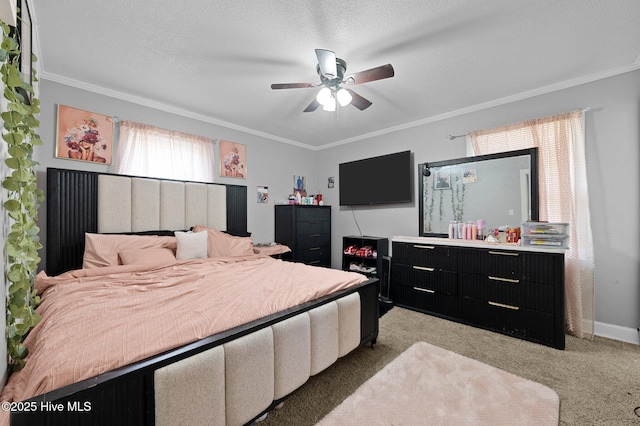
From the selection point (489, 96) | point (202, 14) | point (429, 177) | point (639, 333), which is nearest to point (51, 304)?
point (202, 14)

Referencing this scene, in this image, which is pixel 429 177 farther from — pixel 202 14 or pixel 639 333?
pixel 202 14

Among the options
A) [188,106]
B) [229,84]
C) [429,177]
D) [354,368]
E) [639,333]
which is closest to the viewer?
[354,368]

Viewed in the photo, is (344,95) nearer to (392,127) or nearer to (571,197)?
(392,127)

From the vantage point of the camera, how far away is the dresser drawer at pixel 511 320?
2.40 m

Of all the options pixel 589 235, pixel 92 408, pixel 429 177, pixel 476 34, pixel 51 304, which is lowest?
pixel 92 408

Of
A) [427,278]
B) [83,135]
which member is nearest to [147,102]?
[83,135]

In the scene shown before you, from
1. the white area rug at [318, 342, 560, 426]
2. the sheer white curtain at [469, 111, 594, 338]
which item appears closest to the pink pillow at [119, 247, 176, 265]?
the white area rug at [318, 342, 560, 426]

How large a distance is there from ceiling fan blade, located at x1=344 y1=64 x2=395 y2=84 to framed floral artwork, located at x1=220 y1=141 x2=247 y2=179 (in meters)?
2.35

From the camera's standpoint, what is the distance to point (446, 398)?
165 cm

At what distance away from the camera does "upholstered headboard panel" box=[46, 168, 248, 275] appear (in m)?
2.52

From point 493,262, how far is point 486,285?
0.83ft

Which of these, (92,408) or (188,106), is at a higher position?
(188,106)

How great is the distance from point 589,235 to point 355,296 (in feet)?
7.98

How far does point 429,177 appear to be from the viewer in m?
3.70
